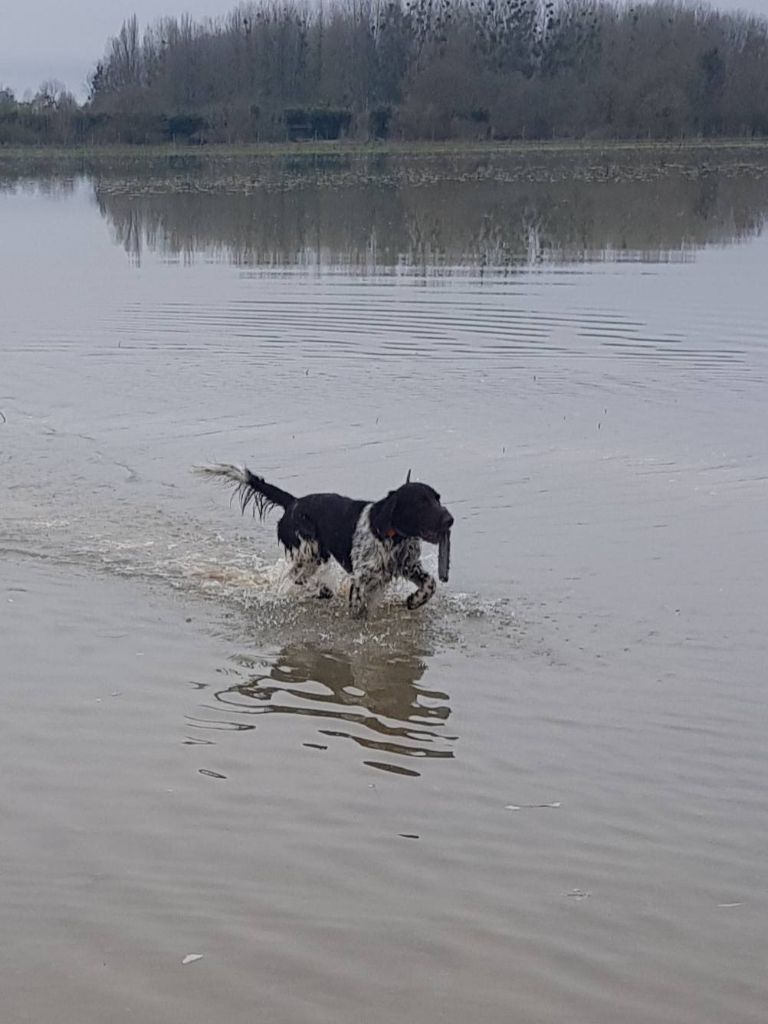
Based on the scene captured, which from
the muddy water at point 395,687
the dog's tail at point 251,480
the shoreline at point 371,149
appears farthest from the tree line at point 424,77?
the dog's tail at point 251,480

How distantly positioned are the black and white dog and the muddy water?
0.18 metres

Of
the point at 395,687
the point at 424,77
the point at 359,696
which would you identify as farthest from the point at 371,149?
the point at 359,696

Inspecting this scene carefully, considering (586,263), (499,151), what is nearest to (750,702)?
(586,263)

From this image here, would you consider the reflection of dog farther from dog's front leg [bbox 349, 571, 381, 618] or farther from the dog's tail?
the dog's tail

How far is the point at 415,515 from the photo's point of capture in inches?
317

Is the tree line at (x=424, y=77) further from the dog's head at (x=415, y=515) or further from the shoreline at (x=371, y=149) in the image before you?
the dog's head at (x=415, y=515)

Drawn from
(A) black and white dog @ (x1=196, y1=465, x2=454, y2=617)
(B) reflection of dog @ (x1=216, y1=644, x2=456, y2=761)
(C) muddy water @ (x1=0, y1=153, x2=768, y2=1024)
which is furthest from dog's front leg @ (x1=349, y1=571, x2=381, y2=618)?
(B) reflection of dog @ (x1=216, y1=644, x2=456, y2=761)

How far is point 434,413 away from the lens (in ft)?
43.1

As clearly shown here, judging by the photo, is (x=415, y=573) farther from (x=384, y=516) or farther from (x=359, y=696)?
(x=359, y=696)

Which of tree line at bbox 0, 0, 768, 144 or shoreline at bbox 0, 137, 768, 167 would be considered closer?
shoreline at bbox 0, 137, 768, 167

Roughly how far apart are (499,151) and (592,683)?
62.2 metres

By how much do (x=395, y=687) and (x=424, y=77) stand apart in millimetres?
77837

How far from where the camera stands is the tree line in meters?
75.2

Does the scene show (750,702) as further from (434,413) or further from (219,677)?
(434,413)
